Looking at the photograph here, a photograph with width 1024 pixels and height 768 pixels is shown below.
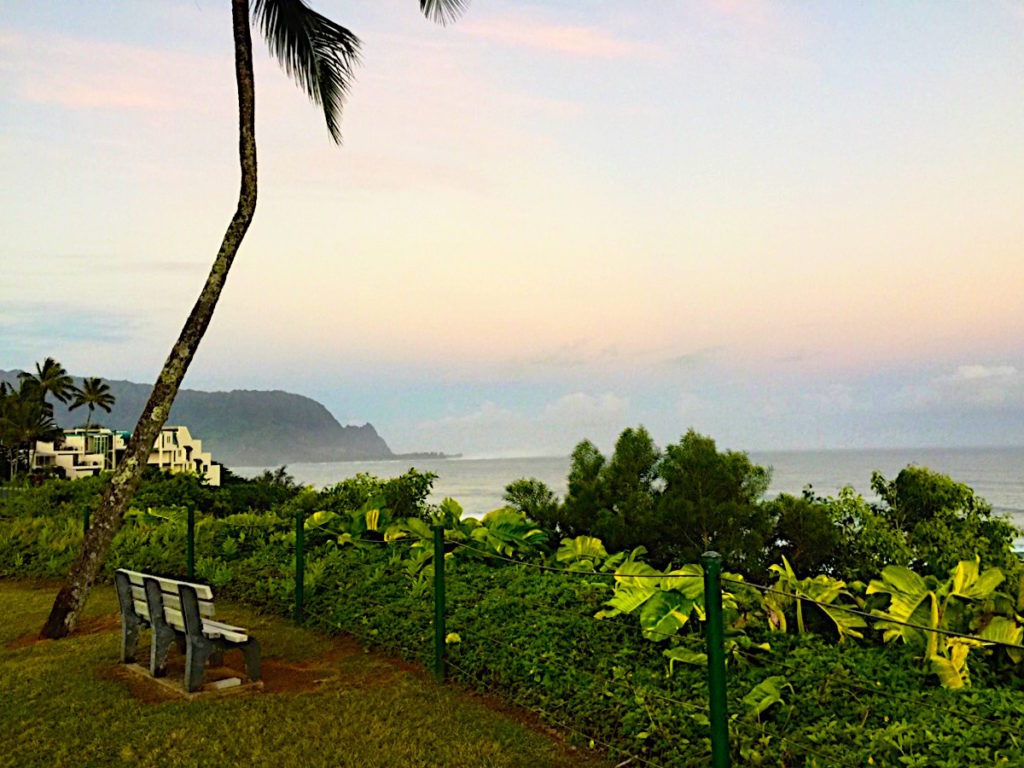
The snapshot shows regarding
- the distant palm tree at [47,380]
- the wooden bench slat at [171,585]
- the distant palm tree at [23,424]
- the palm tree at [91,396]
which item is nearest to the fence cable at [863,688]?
the wooden bench slat at [171,585]

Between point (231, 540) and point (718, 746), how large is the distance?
793 centimetres

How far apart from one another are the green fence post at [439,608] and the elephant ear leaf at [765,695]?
7.66 ft

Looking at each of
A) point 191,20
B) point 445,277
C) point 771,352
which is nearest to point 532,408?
point 771,352

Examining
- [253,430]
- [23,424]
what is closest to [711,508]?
[23,424]

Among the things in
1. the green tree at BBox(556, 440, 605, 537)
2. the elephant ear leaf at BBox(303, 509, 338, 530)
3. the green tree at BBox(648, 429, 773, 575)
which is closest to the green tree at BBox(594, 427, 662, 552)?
the green tree at BBox(556, 440, 605, 537)

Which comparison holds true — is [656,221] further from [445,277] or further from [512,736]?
[512,736]

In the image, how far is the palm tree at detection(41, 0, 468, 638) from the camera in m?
7.82

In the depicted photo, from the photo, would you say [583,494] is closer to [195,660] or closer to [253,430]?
[195,660]

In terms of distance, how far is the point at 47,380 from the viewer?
257ft

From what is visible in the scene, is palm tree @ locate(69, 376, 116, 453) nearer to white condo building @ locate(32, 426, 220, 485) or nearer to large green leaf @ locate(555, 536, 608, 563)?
white condo building @ locate(32, 426, 220, 485)

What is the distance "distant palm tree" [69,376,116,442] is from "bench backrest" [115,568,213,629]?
92.0 meters

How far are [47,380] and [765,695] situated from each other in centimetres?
8666

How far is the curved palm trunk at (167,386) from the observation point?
7.77m

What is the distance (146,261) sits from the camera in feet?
56.0
